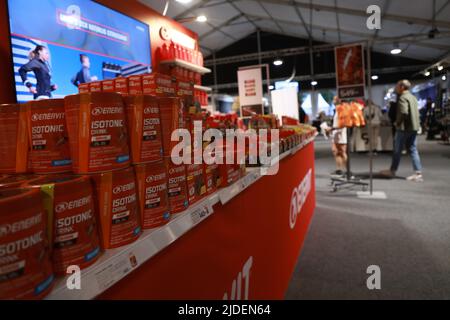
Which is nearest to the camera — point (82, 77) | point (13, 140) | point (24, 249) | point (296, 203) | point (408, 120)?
point (24, 249)

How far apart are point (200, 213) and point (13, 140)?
524mm

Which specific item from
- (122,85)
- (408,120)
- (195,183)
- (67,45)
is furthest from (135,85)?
(408,120)

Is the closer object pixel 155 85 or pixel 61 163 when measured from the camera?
pixel 61 163

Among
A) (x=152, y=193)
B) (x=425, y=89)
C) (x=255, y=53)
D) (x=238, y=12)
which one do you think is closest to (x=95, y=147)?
(x=152, y=193)

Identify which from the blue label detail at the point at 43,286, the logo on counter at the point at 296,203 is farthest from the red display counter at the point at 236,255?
the blue label detail at the point at 43,286

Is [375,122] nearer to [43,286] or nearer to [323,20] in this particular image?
[323,20]

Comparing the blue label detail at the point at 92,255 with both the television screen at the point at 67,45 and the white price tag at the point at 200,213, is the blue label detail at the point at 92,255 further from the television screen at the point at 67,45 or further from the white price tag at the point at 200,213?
the television screen at the point at 67,45

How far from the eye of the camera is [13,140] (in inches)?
31.5

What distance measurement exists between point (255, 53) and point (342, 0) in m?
8.48

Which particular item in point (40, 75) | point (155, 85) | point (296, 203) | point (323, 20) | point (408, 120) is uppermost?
point (323, 20)

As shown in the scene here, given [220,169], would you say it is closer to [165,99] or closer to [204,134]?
[204,134]

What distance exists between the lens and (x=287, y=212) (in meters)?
2.55

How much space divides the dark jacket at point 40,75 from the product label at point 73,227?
217 centimetres

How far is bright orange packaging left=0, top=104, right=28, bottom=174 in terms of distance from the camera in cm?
79
